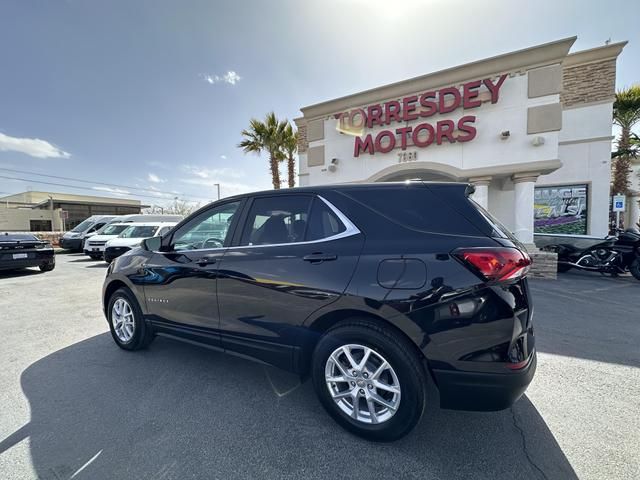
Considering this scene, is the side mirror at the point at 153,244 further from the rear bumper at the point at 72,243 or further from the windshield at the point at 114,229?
the rear bumper at the point at 72,243

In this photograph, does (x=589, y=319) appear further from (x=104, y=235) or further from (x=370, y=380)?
(x=104, y=235)

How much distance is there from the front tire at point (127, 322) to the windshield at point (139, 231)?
8.62m

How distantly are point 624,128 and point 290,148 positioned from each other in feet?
52.1

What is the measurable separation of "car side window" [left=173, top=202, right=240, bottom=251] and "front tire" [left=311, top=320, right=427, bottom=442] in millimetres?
1440

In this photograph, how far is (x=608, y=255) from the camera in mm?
7582

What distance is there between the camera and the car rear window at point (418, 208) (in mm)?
1957

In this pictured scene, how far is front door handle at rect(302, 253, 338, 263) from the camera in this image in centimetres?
214

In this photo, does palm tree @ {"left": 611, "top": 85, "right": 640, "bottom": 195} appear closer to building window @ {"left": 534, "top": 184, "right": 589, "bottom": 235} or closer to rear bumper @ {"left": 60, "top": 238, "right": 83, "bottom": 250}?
building window @ {"left": 534, "top": 184, "right": 589, "bottom": 235}

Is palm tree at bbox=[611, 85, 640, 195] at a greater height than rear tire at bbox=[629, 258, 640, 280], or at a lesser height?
greater

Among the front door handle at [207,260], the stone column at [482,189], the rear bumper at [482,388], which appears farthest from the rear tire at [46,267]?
the stone column at [482,189]

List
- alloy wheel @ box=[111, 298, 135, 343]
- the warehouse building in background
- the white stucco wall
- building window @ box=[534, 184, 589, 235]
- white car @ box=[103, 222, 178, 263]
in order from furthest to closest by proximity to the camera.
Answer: the warehouse building in background < building window @ box=[534, 184, 589, 235] < white car @ box=[103, 222, 178, 263] < the white stucco wall < alloy wheel @ box=[111, 298, 135, 343]

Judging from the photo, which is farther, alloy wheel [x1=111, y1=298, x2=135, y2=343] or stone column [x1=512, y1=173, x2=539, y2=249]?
stone column [x1=512, y1=173, x2=539, y2=249]

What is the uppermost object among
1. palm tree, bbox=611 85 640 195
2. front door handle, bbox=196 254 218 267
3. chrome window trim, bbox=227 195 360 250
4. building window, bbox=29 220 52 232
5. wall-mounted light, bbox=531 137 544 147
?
palm tree, bbox=611 85 640 195

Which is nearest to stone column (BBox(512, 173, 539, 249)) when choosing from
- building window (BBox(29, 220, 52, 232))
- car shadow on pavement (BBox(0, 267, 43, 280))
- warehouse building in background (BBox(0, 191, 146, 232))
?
car shadow on pavement (BBox(0, 267, 43, 280))
